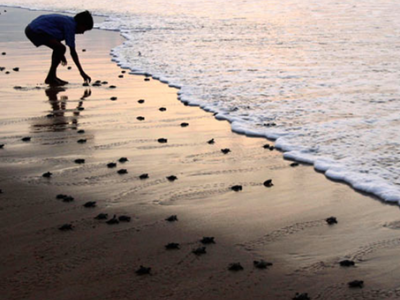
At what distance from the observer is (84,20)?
13.2 m

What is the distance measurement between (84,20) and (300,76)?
16.6 ft

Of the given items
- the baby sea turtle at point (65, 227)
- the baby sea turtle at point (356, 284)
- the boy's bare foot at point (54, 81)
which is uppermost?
the baby sea turtle at point (356, 284)

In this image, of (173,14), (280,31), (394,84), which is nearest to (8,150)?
(394,84)

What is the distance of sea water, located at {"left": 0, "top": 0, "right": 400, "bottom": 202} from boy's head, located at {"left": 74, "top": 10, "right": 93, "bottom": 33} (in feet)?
7.70

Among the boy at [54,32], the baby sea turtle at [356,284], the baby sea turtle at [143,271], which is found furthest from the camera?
the boy at [54,32]

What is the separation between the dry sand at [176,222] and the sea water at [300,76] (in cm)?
59

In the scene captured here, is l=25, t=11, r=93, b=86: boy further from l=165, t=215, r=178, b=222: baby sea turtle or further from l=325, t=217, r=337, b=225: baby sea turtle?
l=325, t=217, r=337, b=225: baby sea turtle

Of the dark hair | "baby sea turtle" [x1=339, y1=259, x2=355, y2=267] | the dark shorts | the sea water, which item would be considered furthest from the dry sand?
the dark shorts

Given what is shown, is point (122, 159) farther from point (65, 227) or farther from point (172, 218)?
point (65, 227)

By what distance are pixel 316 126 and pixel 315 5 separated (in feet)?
109

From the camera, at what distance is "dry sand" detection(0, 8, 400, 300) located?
15.7 feet

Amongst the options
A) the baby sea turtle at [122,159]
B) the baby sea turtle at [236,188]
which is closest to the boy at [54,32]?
the baby sea turtle at [122,159]

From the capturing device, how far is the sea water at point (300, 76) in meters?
8.52

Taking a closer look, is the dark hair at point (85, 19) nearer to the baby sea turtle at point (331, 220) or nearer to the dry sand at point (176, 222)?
the dry sand at point (176, 222)
